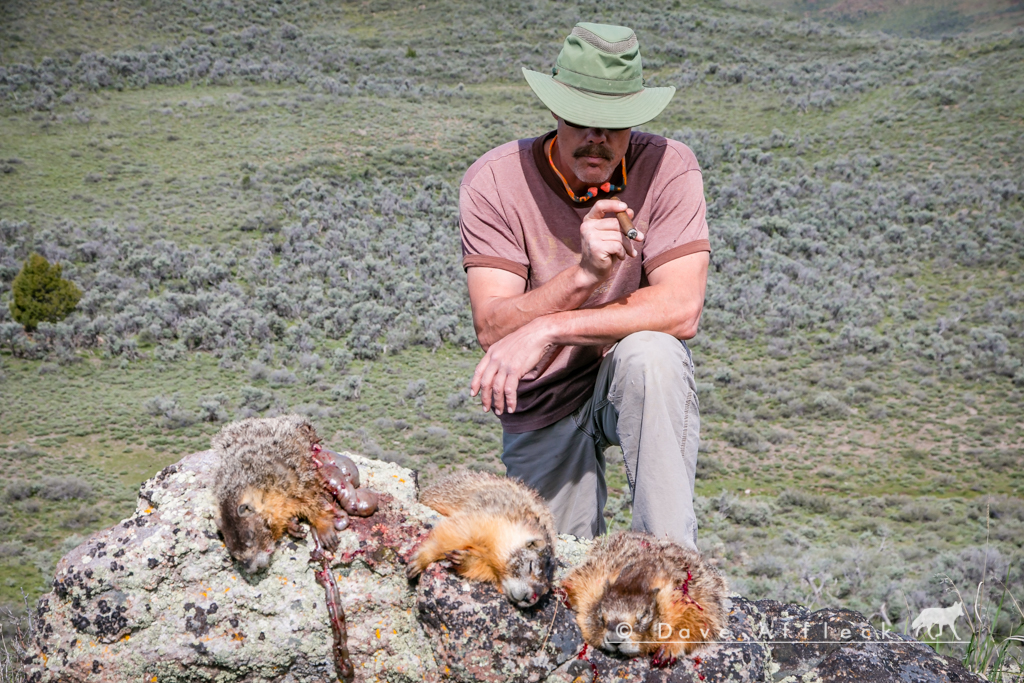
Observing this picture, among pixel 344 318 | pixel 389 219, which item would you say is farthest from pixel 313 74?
pixel 344 318

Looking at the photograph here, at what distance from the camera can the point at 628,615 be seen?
2.47 metres

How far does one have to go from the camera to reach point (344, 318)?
19.0m

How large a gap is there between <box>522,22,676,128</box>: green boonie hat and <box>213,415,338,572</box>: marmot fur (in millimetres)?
2020

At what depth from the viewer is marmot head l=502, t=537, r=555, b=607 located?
2484 millimetres

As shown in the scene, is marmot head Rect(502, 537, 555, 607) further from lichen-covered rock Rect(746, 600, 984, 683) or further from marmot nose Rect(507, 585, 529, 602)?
lichen-covered rock Rect(746, 600, 984, 683)

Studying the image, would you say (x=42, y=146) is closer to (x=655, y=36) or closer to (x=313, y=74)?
(x=313, y=74)

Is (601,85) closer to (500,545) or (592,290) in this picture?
(592,290)

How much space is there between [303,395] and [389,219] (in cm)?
1322

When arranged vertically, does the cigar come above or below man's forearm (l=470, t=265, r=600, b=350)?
above

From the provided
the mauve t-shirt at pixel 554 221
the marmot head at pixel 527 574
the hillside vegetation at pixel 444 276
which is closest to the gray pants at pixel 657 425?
the mauve t-shirt at pixel 554 221

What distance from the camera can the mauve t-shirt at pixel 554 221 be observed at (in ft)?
12.8

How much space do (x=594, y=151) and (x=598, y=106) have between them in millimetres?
266

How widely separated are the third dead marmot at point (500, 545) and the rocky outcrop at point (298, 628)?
0.06 metres

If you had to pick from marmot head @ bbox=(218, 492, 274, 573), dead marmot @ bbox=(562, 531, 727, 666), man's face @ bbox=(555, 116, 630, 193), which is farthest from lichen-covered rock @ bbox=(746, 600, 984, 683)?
man's face @ bbox=(555, 116, 630, 193)
